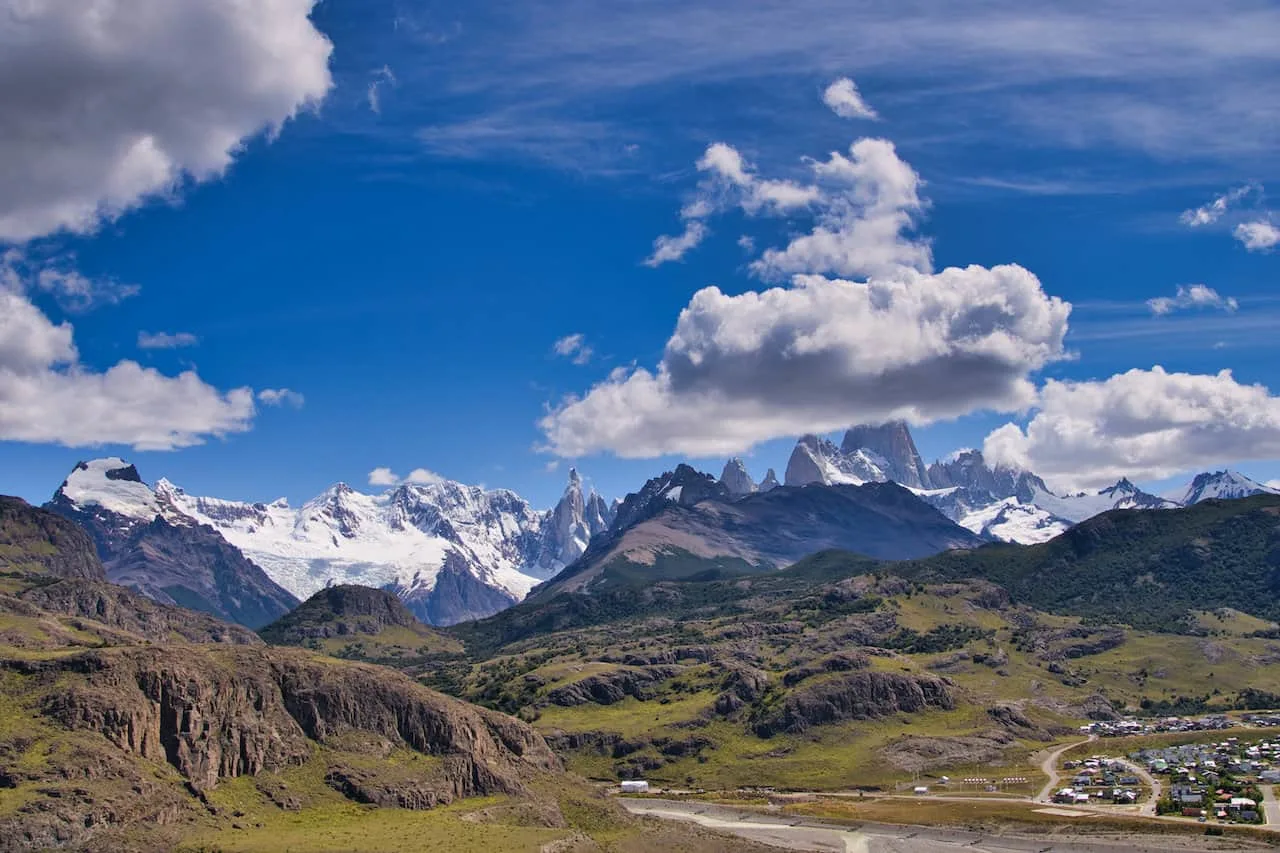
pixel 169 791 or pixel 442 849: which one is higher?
pixel 169 791

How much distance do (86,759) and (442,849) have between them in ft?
201

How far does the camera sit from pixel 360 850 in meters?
193

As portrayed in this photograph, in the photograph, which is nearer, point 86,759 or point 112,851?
point 112,851

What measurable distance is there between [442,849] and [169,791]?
48045 mm

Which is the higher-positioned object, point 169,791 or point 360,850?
point 169,791

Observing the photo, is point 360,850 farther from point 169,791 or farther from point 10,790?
point 10,790

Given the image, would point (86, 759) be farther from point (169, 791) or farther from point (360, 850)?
point (360, 850)

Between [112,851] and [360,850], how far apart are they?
3793 centimetres

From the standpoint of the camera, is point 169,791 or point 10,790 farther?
point 169,791

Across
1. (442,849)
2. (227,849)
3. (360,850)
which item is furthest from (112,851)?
(442,849)

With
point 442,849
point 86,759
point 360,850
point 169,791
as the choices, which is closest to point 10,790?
point 86,759

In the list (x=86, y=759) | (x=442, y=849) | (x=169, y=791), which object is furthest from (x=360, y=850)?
(x=86, y=759)

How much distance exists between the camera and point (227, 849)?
616ft

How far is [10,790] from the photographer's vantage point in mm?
182500
